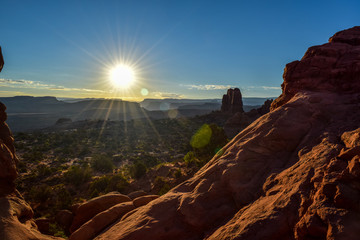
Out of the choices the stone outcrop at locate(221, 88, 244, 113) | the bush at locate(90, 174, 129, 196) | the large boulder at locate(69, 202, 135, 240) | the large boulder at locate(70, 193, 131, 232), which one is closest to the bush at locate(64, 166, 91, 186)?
the bush at locate(90, 174, 129, 196)

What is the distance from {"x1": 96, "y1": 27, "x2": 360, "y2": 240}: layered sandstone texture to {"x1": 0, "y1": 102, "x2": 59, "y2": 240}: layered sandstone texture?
3.53m

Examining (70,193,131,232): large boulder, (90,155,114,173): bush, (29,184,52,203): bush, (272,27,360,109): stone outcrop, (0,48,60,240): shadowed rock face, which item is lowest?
(90,155,114,173): bush

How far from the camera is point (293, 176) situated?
5.68 meters

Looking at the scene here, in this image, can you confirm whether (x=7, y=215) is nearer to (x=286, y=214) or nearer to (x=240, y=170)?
(x=240, y=170)

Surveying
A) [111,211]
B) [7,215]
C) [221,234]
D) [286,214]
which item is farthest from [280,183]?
[7,215]

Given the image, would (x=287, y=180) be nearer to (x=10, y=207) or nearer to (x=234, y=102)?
(x=10, y=207)

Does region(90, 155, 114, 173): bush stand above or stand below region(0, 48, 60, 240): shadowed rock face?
below

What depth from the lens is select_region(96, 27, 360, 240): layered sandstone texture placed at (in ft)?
14.4

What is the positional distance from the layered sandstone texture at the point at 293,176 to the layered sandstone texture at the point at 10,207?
11.6 feet

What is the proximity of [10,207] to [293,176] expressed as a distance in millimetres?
11698

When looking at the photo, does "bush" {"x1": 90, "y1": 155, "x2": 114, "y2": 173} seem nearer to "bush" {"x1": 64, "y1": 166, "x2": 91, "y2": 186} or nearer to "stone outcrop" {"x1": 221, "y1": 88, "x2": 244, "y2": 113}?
"bush" {"x1": 64, "y1": 166, "x2": 91, "y2": 186}

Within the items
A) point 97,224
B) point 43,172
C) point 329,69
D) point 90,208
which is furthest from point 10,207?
point 43,172

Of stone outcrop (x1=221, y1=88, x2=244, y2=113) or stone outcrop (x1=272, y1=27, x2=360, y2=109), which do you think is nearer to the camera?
stone outcrop (x1=272, y1=27, x2=360, y2=109)

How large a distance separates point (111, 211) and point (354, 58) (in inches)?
546
